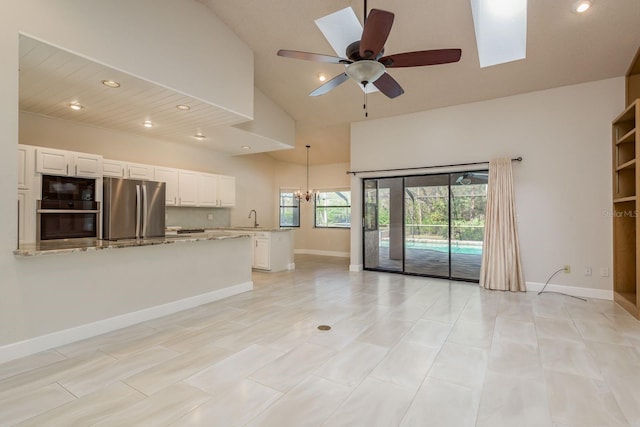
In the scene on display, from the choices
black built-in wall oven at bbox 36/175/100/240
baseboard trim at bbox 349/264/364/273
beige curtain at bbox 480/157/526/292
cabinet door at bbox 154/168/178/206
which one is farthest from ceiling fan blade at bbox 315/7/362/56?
baseboard trim at bbox 349/264/364/273

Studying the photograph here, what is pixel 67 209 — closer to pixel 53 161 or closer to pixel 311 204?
pixel 53 161

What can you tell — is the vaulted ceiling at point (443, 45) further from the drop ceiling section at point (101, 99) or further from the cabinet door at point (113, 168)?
the cabinet door at point (113, 168)

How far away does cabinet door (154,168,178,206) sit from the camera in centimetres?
566

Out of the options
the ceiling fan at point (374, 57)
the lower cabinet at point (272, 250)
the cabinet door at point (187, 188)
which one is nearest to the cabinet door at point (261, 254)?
the lower cabinet at point (272, 250)

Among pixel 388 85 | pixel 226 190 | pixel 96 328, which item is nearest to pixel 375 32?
pixel 388 85

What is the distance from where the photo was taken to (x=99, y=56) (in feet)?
9.45

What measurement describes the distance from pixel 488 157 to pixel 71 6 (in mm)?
5814

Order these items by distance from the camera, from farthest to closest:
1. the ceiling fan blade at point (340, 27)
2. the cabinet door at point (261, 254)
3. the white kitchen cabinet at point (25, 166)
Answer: the cabinet door at point (261, 254), the ceiling fan blade at point (340, 27), the white kitchen cabinet at point (25, 166)

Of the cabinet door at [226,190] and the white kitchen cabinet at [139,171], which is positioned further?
the cabinet door at [226,190]

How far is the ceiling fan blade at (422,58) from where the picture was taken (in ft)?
8.92

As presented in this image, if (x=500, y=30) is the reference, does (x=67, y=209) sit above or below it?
below

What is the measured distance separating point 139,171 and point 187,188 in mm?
1009

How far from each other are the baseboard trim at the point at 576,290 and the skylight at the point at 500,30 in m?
3.49

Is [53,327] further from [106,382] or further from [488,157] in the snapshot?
[488,157]
